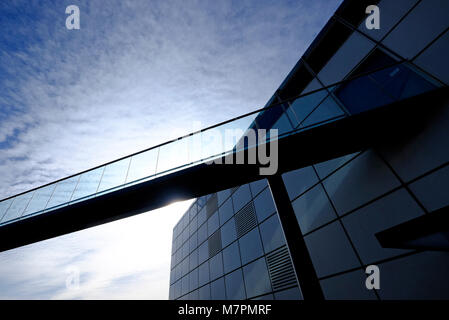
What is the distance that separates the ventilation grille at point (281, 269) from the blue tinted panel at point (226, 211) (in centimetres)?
373

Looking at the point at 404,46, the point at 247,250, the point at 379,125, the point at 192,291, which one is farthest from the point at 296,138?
the point at 192,291

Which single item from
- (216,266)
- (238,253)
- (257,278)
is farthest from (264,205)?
(216,266)

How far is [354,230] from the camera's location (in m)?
5.21

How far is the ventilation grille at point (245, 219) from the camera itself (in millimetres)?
9030

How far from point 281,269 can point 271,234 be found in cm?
127

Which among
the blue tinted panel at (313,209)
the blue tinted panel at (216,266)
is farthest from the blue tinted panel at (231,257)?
the blue tinted panel at (313,209)

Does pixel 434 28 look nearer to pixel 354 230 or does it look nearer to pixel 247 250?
pixel 354 230

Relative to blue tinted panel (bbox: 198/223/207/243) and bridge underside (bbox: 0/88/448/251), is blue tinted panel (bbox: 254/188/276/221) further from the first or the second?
blue tinted panel (bbox: 198/223/207/243)

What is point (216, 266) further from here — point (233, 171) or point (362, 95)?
point (362, 95)

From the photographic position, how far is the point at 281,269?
7016 millimetres

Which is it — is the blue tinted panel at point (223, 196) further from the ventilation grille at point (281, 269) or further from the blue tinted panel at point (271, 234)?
the ventilation grille at point (281, 269)

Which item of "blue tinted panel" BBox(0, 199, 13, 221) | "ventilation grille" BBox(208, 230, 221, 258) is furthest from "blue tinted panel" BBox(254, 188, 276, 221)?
"blue tinted panel" BBox(0, 199, 13, 221)

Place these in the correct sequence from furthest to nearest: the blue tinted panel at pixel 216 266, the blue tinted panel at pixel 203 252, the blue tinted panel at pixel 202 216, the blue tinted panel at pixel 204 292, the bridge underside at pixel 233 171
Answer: the blue tinted panel at pixel 202 216, the blue tinted panel at pixel 203 252, the blue tinted panel at pixel 204 292, the blue tinted panel at pixel 216 266, the bridge underside at pixel 233 171

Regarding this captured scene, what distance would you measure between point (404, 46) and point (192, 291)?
15.2 metres
